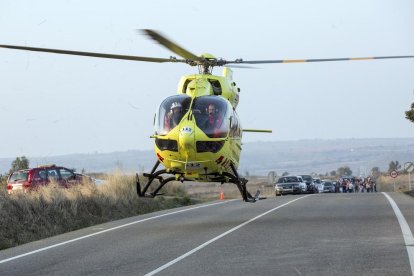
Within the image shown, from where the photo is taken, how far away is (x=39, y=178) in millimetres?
32188

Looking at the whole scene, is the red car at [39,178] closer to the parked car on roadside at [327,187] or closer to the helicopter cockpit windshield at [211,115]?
the helicopter cockpit windshield at [211,115]

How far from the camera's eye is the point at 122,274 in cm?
1187

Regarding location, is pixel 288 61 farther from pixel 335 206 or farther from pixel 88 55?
pixel 335 206

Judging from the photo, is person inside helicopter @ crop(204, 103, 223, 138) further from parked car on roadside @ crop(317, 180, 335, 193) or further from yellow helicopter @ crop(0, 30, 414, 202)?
parked car on roadside @ crop(317, 180, 335, 193)

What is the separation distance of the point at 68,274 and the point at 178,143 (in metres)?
6.38

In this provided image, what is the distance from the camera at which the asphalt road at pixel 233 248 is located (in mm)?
12102

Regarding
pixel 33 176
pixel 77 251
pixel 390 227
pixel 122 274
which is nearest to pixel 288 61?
pixel 390 227

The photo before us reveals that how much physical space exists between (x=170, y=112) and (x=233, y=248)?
4820 mm

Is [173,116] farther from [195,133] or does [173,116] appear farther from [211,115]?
[211,115]

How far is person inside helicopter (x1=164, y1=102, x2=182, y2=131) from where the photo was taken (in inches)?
717

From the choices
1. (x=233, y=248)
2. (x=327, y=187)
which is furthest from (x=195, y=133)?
(x=327, y=187)

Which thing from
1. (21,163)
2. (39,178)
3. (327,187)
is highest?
(21,163)

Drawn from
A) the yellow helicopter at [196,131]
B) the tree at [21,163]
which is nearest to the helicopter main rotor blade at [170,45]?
the yellow helicopter at [196,131]

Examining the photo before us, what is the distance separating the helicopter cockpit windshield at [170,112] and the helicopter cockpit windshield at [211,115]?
0.25 meters
